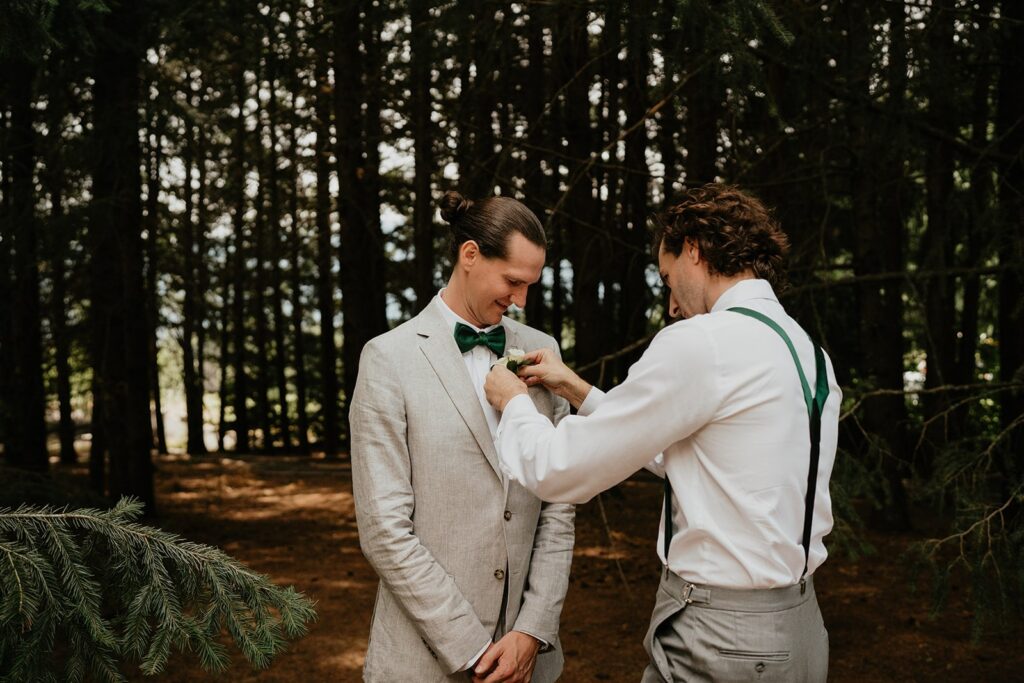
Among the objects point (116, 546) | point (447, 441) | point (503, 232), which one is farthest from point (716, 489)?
point (116, 546)

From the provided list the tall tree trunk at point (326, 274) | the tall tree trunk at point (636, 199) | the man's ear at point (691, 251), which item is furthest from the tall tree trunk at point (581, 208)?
the man's ear at point (691, 251)

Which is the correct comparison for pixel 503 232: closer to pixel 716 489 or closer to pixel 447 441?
pixel 447 441

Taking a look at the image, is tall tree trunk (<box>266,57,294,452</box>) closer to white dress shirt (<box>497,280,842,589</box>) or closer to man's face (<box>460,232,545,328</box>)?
man's face (<box>460,232,545,328</box>)

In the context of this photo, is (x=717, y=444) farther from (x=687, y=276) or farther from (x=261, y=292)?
(x=261, y=292)

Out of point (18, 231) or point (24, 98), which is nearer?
point (18, 231)

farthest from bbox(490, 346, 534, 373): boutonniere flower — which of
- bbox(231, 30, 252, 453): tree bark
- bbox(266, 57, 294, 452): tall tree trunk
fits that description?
bbox(231, 30, 252, 453): tree bark

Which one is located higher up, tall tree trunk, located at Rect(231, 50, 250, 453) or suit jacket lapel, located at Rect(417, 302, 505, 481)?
tall tree trunk, located at Rect(231, 50, 250, 453)

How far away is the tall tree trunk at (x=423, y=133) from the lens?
18.0 ft

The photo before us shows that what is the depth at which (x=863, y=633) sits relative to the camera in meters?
7.00

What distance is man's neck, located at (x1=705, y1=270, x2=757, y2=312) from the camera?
7.38ft

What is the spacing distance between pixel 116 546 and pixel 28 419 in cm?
1077

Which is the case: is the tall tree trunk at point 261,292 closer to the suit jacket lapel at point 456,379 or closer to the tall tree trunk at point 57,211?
the tall tree trunk at point 57,211

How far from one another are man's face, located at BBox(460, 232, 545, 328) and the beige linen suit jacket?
0.16 meters

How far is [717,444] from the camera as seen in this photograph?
2.05m
